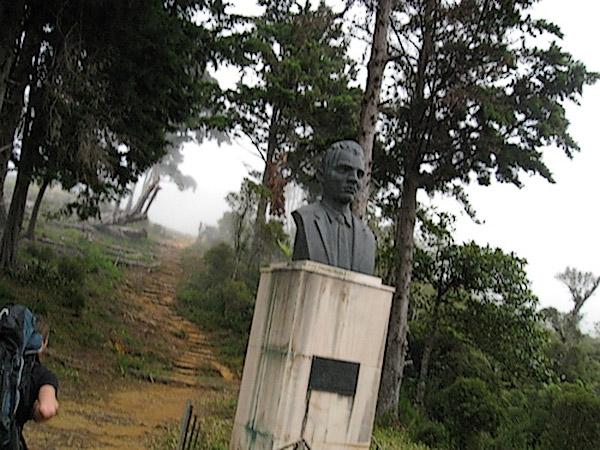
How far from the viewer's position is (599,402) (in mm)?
8797

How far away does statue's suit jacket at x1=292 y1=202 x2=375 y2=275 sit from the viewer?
505 cm

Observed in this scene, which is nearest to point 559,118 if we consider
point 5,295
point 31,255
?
point 5,295

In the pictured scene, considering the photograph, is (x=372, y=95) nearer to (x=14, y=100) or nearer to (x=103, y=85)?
(x=103, y=85)

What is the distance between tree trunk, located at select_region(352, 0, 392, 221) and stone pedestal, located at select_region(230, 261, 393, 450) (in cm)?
417

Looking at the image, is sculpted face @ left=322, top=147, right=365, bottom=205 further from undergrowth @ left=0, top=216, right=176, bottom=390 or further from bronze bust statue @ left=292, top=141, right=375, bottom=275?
undergrowth @ left=0, top=216, right=176, bottom=390

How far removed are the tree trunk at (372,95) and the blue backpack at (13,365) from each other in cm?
684

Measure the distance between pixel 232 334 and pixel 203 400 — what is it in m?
5.63

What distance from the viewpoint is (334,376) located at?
471 cm

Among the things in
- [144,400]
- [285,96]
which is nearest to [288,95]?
[285,96]

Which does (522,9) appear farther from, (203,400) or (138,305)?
(138,305)

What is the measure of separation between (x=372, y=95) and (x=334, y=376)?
582cm

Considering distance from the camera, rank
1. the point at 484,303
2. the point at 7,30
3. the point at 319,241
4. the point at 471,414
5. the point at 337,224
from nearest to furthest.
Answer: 1. the point at 319,241
2. the point at 337,224
3. the point at 7,30
4. the point at 471,414
5. the point at 484,303

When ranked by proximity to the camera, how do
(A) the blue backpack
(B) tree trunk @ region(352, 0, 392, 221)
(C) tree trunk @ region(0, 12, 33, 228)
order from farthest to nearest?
(C) tree trunk @ region(0, 12, 33, 228)
(B) tree trunk @ region(352, 0, 392, 221)
(A) the blue backpack

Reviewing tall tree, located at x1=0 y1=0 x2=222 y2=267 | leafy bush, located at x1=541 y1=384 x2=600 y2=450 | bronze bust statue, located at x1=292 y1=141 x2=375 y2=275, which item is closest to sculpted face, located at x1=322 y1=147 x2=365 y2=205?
bronze bust statue, located at x1=292 y1=141 x2=375 y2=275
